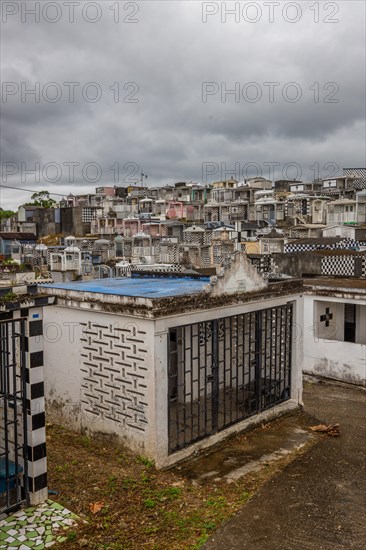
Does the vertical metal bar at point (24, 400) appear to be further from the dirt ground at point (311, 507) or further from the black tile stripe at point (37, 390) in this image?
the dirt ground at point (311, 507)

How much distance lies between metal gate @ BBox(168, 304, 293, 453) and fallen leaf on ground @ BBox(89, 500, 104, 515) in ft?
5.92

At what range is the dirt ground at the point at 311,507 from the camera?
6184mm

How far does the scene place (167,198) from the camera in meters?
80.4

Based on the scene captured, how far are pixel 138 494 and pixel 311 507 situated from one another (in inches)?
98.9

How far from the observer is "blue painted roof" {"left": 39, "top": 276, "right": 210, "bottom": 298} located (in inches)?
339

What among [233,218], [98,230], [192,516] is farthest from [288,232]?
[192,516]

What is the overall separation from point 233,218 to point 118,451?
183 feet

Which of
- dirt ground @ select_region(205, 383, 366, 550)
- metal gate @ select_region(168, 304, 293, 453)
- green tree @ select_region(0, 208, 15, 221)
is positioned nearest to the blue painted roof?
metal gate @ select_region(168, 304, 293, 453)

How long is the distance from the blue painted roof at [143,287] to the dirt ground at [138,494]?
2.74 m

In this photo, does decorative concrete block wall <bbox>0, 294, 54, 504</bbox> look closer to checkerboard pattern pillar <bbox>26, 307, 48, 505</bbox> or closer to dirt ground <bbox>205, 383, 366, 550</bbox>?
checkerboard pattern pillar <bbox>26, 307, 48, 505</bbox>

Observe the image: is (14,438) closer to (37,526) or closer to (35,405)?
(35,405)

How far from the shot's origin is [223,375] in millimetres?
9773

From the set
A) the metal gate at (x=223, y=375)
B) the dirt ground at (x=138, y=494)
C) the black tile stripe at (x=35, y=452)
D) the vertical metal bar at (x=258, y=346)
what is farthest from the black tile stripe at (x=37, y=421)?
the vertical metal bar at (x=258, y=346)

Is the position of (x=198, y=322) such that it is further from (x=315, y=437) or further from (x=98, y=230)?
(x=98, y=230)
